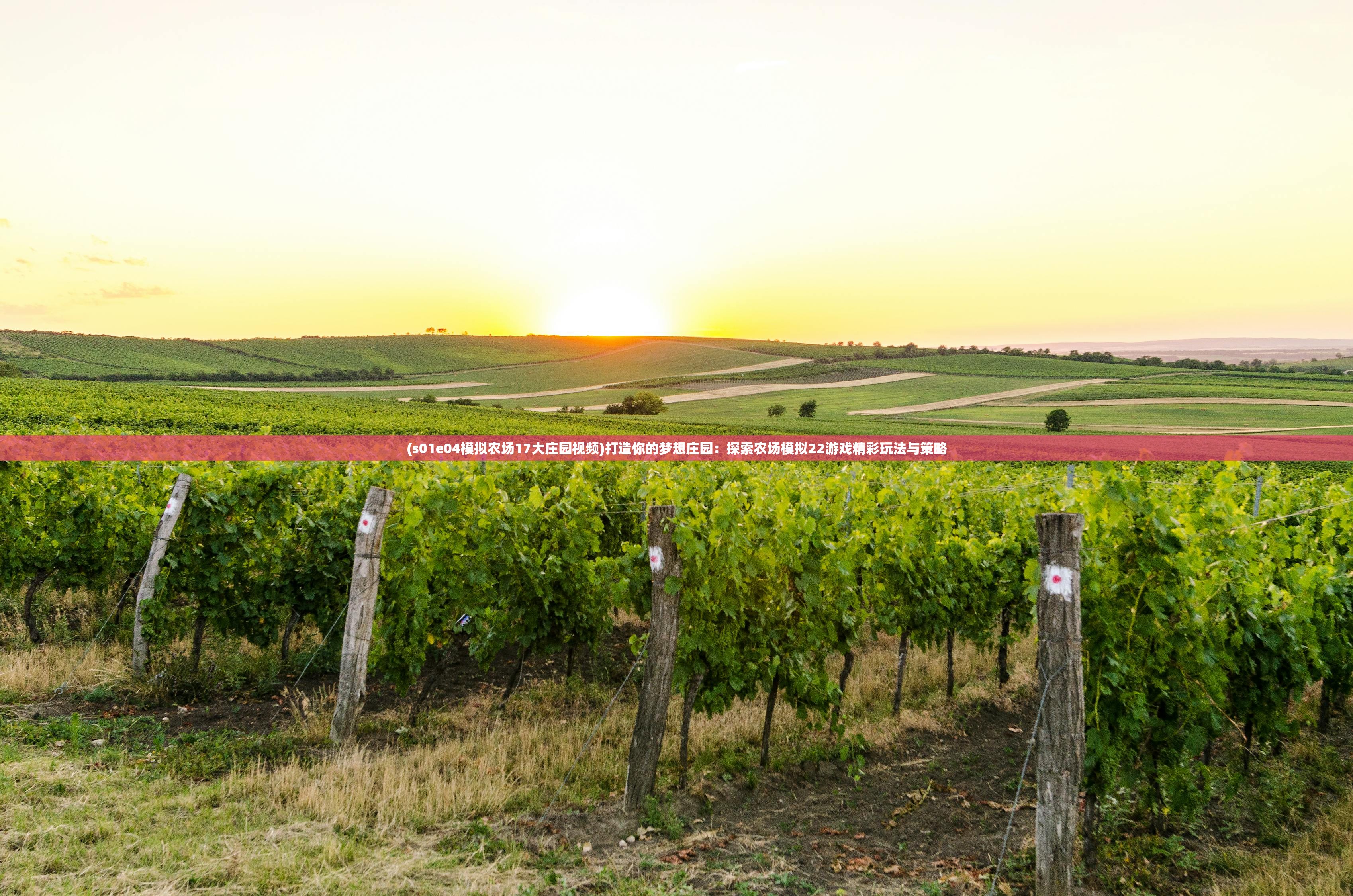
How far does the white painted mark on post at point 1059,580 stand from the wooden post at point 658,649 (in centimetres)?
245

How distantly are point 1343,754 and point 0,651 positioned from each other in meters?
12.8

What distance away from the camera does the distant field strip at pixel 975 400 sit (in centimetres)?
5684

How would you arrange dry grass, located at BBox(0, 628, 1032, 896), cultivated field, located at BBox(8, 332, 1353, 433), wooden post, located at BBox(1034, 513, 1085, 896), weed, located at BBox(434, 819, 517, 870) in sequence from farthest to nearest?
cultivated field, located at BBox(8, 332, 1353, 433) < weed, located at BBox(434, 819, 517, 870) < wooden post, located at BBox(1034, 513, 1085, 896) < dry grass, located at BBox(0, 628, 1032, 896)

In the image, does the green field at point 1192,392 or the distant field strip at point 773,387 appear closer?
the green field at point 1192,392

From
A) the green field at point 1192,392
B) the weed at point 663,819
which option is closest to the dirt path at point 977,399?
the green field at point 1192,392

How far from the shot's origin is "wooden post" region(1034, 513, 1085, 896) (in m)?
4.18

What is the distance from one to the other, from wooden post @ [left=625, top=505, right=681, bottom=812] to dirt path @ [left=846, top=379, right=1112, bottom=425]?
52210 millimetres

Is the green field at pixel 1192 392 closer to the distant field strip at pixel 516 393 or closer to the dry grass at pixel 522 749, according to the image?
the distant field strip at pixel 516 393

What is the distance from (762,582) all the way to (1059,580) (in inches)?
99.7

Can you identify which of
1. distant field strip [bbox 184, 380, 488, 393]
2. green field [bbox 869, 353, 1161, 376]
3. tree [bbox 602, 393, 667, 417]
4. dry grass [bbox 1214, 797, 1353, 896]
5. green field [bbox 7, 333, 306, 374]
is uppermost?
green field [bbox 7, 333, 306, 374]

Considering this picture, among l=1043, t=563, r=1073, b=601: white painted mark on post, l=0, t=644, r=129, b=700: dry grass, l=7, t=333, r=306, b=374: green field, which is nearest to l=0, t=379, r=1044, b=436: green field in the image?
l=7, t=333, r=306, b=374: green field

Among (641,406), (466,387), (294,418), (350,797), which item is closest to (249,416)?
(294,418)

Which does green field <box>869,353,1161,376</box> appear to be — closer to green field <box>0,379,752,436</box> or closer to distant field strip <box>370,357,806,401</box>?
distant field strip <box>370,357,806,401</box>

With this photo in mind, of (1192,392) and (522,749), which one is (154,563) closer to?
(522,749)
